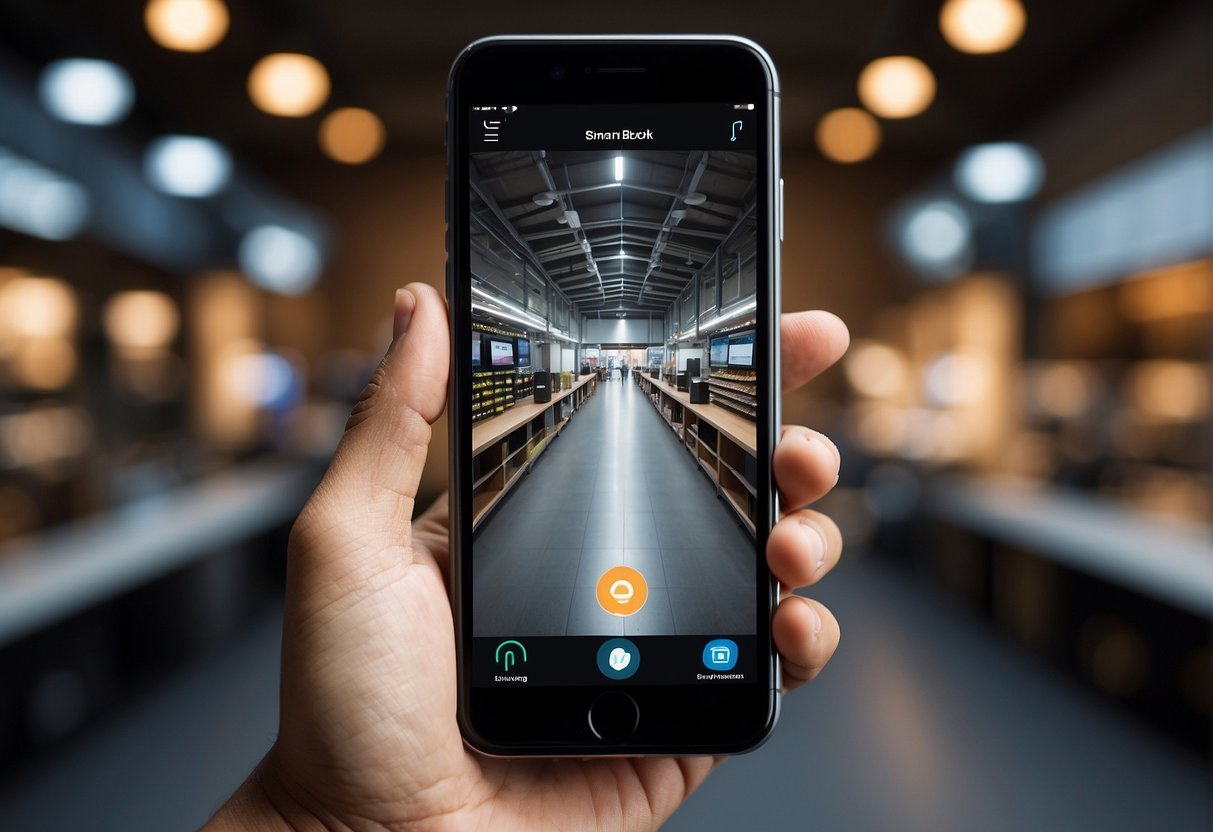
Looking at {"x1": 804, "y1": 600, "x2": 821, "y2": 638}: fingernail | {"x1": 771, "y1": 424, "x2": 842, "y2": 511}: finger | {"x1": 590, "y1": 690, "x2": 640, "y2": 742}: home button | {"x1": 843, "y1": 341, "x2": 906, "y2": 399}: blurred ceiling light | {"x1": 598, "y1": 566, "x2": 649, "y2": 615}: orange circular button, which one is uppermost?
{"x1": 843, "y1": 341, "x2": 906, "y2": 399}: blurred ceiling light

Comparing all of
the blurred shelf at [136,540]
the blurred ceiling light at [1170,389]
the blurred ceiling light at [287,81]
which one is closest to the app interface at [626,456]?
the blurred shelf at [136,540]

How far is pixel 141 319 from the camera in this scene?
3.18 meters

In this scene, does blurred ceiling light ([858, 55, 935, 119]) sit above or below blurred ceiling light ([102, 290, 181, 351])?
above

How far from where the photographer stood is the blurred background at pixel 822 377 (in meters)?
2.33

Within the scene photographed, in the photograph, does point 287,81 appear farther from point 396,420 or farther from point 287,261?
point 396,420

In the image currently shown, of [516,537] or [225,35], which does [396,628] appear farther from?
[225,35]

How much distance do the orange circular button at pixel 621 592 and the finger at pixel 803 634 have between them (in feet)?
0.46

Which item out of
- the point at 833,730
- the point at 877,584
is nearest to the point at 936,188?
the point at 877,584

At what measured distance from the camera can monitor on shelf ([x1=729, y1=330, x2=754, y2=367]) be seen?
81cm

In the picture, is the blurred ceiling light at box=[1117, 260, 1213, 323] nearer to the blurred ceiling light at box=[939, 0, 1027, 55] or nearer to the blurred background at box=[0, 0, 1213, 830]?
the blurred background at box=[0, 0, 1213, 830]

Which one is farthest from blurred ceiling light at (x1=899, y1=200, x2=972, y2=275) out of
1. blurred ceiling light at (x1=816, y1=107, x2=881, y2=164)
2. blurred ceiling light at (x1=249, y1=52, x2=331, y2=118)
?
blurred ceiling light at (x1=249, y1=52, x2=331, y2=118)

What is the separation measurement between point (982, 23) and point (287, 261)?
3.35m

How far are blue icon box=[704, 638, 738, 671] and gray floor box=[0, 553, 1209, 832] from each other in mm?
1709

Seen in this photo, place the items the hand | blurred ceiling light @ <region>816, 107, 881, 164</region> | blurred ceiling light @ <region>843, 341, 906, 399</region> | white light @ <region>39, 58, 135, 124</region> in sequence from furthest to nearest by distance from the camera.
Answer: blurred ceiling light @ <region>843, 341, 906, 399</region> < blurred ceiling light @ <region>816, 107, 881, 164</region> < white light @ <region>39, 58, 135, 124</region> < the hand
